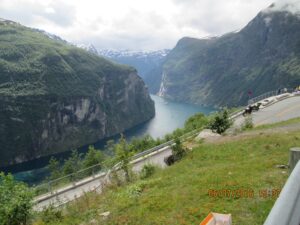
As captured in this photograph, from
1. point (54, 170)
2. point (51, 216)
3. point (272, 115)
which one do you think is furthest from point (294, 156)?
point (54, 170)

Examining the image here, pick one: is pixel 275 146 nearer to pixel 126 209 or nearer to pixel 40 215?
pixel 126 209

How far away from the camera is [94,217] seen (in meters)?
12.2

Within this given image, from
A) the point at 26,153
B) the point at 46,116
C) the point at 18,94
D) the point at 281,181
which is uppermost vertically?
the point at 18,94

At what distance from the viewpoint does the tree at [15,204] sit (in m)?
14.2

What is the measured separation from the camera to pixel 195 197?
11383mm

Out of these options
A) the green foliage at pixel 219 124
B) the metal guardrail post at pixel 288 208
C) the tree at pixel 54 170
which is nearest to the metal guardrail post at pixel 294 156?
the metal guardrail post at pixel 288 208

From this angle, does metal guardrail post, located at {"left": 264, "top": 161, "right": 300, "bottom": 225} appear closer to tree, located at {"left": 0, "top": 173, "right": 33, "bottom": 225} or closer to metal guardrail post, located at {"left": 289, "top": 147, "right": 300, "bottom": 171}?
metal guardrail post, located at {"left": 289, "top": 147, "right": 300, "bottom": 171}

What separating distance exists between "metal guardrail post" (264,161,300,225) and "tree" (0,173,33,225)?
1282 cm

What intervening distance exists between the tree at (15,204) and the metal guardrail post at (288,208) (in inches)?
505

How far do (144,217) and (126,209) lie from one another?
1512mm

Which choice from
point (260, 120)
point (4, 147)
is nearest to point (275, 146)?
point (260, 120)

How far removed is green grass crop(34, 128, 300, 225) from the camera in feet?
32.2
